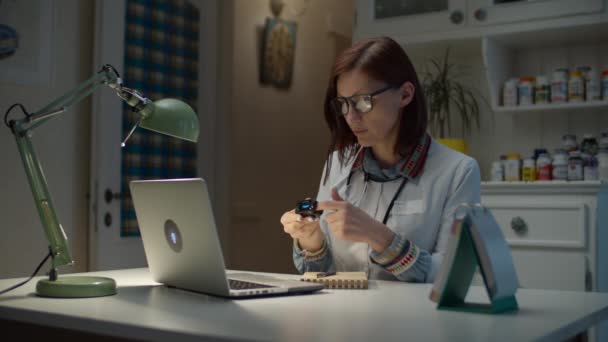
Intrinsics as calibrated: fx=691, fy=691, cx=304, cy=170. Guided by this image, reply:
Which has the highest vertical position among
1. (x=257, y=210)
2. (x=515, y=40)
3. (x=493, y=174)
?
(x=515, y=40)

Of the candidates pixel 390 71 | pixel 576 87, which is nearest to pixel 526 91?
pixel 576 87

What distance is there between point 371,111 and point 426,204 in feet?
0.94

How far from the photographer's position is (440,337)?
921 mm

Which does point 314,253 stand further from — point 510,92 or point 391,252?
point 510,92

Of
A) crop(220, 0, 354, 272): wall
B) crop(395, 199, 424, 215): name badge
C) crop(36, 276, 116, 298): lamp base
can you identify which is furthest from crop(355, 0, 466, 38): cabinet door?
crop(36, 276, 116, 298): lamp base

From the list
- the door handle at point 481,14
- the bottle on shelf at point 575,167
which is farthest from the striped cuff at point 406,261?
the door handle at point 481,14

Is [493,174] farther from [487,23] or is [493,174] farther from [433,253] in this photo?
[433,253]

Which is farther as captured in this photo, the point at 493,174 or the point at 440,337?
the point at 493,174

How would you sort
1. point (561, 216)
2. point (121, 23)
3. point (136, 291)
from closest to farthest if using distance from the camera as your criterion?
point (136, 291), point (561, 216), point (121, 23)

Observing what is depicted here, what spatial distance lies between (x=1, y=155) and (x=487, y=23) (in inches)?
85.9

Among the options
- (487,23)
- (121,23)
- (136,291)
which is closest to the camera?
(136,291)

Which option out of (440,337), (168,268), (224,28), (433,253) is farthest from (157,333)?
(224,28)

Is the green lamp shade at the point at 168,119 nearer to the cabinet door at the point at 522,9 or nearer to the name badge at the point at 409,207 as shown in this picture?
the name badge at the point at 409,207

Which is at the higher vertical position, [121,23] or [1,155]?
[121,23]
